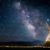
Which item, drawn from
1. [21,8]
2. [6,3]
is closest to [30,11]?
[21,8]

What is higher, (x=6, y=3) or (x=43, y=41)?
(x=6, y=3)

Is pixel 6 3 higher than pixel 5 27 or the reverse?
higher

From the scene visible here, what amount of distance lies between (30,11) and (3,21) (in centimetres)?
45

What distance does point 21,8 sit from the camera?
3.82m

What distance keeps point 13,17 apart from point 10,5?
19cm

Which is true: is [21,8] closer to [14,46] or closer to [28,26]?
[28,26]

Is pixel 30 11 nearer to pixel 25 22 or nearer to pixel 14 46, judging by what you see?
pixel 25 22

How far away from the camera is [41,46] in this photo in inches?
147

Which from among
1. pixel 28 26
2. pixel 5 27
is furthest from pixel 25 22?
pixel 5 27

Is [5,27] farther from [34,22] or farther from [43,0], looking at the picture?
[43,0]

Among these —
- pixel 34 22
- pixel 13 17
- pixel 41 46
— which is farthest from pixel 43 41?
pixel 13 17

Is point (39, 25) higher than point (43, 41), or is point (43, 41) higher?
point (39, 25)

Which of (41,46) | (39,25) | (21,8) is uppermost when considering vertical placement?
(21,8)

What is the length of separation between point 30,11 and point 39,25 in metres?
0.26
